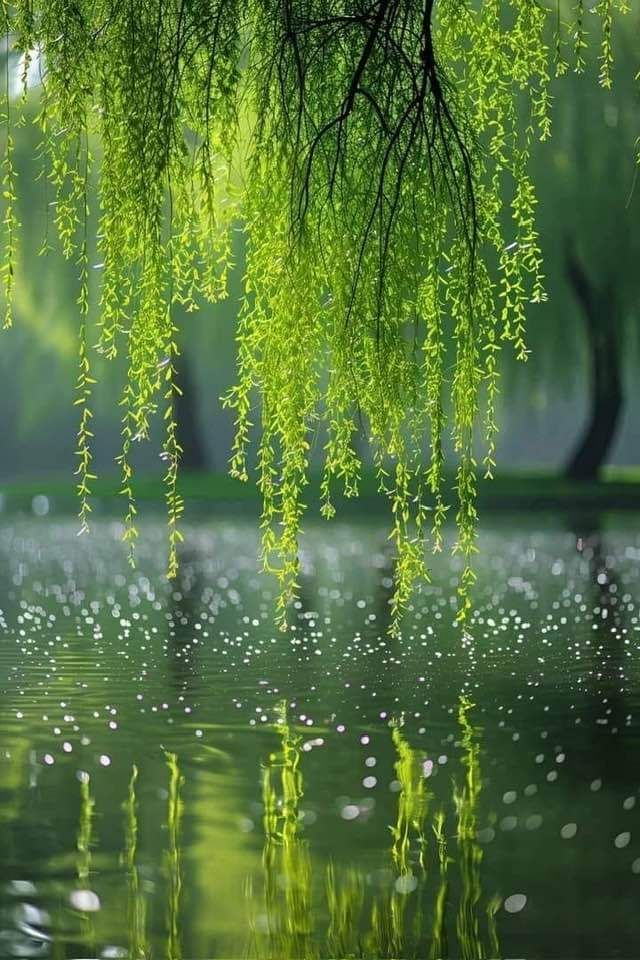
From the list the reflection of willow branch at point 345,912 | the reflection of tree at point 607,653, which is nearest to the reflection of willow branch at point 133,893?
the reflection of willow branch at point 345,912

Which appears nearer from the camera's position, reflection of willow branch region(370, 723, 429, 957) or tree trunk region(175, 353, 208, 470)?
reflection of willow branch region(370, 723, 429, 957)

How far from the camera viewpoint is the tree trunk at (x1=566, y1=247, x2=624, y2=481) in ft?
96.5

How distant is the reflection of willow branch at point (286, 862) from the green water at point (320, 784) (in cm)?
1

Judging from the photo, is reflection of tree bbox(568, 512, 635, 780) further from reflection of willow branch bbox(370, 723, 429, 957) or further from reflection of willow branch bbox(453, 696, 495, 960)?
reflection of willow branch bbox(370, 723, 429, 957)

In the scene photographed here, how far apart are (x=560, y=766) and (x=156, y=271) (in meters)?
2.41

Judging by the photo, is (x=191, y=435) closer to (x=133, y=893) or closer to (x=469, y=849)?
(x=469, y=849)

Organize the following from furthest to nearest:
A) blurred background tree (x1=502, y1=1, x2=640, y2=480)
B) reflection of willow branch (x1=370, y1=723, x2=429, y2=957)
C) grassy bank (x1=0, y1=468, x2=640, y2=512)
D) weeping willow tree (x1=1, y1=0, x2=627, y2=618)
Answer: grassy bank (x1=0, y1=468, x2=640, y2=512) < blurred background tree (x1=502, y1=1, x2=640, y2=480) < weeping willow tree (x1=1, y1=0, x2=627, y2=618) < reflection of willow branch (x1=370, y1=723, x2=429, y2=957)

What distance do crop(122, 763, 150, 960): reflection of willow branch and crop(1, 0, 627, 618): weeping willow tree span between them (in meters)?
0.90

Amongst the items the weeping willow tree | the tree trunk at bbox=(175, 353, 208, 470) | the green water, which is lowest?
the green water

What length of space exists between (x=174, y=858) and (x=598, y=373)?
26521mm

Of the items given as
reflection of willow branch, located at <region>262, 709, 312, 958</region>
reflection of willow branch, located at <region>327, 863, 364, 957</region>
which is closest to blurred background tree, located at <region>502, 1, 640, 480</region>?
reflection of willow branch, located at <region>262, 709, 312, 958</region>

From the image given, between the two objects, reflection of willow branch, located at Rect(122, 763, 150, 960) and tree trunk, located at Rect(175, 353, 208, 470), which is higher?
tree trunk, located at Rect(175, 353, 208, 470)

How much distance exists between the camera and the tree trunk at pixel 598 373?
29422mm

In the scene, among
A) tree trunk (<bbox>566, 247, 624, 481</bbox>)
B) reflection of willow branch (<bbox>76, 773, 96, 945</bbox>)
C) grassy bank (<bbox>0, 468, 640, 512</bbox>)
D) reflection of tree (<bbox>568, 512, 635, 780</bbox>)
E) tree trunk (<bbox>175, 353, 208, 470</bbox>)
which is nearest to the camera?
reflection of willow branch (<bbox>76, 773, 96, 945</bbox>)
